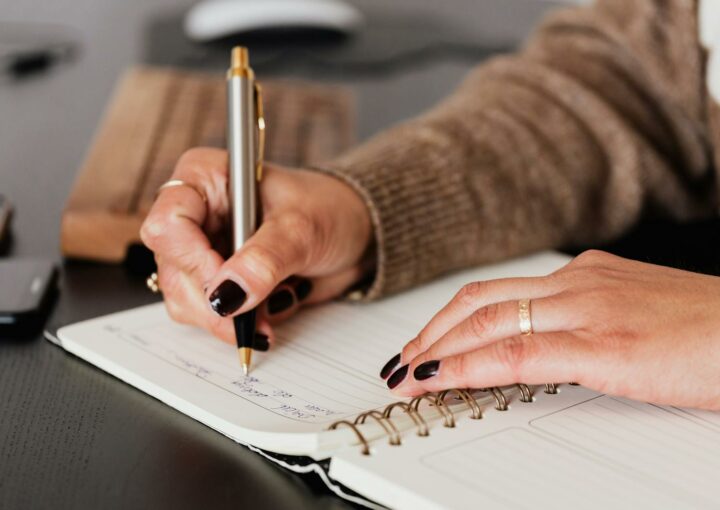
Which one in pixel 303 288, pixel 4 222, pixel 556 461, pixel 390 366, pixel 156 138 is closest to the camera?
pixel 556 461

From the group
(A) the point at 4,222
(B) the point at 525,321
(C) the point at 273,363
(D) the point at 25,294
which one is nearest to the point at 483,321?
(B) the point at 525,321

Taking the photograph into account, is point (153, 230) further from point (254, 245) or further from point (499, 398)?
point (499, 398)

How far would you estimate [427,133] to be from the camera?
842 millimetres

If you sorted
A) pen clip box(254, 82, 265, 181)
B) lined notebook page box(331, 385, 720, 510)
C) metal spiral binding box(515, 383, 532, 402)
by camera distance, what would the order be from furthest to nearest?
pen clip box(254, 82, 265, 181) < metal spiral binding box(515, 383, 532, 402) < lined notebook page box(331, 385, 720, 510)

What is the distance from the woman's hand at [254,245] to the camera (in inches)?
23.8

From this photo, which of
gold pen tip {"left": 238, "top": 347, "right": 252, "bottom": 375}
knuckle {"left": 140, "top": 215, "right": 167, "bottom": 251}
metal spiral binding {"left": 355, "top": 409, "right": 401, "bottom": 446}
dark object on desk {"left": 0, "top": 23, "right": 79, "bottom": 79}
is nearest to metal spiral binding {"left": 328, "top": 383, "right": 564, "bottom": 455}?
metal spiral binding {"left": 355, "top": 409, "right": 401, "bottom": 446}

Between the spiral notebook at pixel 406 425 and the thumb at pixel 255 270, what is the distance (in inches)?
1.7

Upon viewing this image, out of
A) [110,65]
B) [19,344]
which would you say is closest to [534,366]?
[19,344]

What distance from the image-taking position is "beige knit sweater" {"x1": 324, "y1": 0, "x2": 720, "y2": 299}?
2.55 ft

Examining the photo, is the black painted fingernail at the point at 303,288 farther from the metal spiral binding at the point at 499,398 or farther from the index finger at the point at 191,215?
the metal spiral binding at the point at 499,398

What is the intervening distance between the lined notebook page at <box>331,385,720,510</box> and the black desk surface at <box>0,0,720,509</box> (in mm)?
47

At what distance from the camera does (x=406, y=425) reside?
1.63ft

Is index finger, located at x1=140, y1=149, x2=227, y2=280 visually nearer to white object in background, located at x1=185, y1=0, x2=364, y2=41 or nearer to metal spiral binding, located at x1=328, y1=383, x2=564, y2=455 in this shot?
metal spiral binding, located at x1=328, y1=383, x2=564, y2=455

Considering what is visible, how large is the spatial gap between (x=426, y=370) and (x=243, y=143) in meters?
0.22
